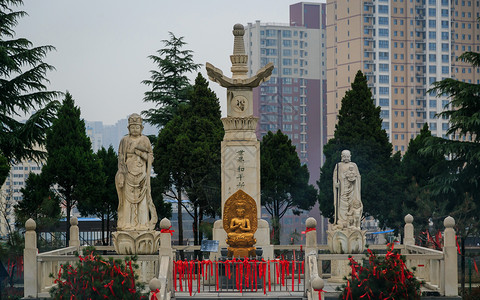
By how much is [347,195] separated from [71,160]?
12.5 metres

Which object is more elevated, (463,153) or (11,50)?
(11,50)

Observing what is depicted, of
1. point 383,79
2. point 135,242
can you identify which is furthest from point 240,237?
point 383,79

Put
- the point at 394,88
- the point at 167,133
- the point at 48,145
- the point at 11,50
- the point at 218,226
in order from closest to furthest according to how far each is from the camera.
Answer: the point at 218,226, the point at 11,50, the point at 48,145, the point at 167,133, the point at 394,88

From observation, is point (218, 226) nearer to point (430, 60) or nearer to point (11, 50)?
point (11, 50)

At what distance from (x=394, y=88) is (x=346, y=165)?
62.2m

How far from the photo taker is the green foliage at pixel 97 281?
45.6ft

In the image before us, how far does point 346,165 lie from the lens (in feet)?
62.2

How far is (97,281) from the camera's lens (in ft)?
45.6

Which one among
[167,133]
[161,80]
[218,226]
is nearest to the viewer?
[218,226]

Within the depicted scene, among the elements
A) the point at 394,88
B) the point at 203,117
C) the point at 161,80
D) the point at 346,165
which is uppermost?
the point at 394,88

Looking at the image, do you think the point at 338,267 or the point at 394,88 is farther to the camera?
the point at 394,88

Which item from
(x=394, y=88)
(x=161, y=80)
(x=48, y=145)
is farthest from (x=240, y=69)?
(x=394, y=88)

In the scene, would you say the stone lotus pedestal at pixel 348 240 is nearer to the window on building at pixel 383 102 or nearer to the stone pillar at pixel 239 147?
the stone pillar at pixel 239 147

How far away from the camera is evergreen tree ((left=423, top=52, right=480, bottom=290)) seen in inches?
990
